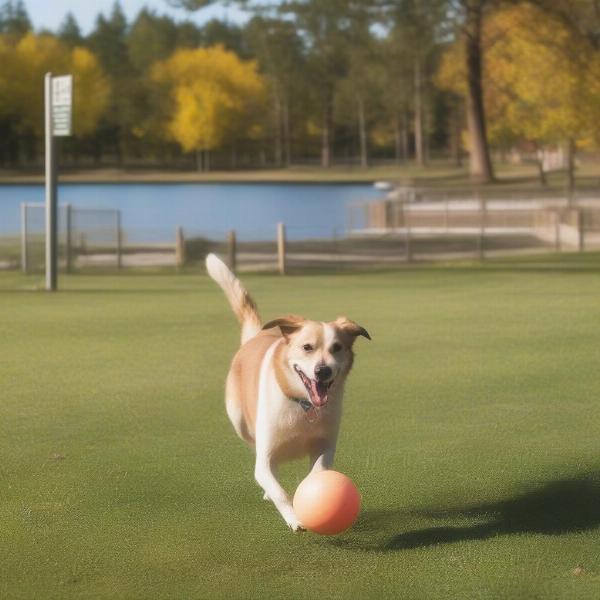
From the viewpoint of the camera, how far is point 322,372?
A: 251 inches

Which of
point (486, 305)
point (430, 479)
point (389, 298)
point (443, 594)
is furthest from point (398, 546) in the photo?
point (389, 298)

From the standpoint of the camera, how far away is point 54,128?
2317cm

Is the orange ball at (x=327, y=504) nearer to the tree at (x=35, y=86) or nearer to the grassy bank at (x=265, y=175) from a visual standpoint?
the grassy bank at (x=265, y=175)

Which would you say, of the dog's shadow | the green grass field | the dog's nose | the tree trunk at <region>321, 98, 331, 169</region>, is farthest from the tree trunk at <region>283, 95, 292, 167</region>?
the dog's nose

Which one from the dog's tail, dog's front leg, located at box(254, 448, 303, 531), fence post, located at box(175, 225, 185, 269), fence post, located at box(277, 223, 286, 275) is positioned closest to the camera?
dog's front leg, located at box(254, 448, 303, 531)

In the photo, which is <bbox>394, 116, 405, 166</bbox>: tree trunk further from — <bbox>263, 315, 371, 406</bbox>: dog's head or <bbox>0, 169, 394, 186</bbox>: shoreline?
<bbox>263, 315, 371, 406</bbox>: dog's head

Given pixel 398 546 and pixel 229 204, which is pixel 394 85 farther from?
pixel 398 546

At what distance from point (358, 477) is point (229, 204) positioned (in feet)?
242

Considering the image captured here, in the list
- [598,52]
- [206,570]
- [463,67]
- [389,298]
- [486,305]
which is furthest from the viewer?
[463,67]

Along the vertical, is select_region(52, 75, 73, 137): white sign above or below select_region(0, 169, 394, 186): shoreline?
below

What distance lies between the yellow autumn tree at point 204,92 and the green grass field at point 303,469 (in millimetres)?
96332

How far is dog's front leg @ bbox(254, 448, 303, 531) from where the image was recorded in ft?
21.4

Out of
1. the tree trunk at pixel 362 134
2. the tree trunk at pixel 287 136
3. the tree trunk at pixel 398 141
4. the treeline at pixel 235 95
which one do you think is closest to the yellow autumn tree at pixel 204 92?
the treeline at pixel 235 95

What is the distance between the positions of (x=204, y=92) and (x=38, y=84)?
13562 mm
